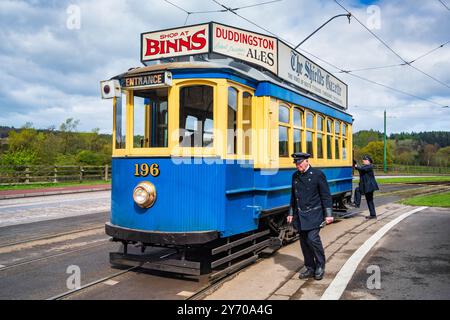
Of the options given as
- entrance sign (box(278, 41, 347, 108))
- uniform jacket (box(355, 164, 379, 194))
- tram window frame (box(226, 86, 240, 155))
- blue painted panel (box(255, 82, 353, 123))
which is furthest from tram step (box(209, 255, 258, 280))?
uniform jacket (box(355, 164, 379, 194))

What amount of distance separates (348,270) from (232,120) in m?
2.85

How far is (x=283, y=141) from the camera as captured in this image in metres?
7.64

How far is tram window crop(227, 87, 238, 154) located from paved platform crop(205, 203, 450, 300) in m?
1.86

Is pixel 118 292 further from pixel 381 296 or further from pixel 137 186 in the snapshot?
pixel 381 296

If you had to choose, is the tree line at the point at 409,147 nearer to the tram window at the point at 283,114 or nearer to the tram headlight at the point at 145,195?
the tram window at the point at 283,114

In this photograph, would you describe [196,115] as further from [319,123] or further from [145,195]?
[319,123]

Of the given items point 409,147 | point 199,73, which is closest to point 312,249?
point 199,73

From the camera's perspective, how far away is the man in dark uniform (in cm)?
595

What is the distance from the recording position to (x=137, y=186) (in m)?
5.99

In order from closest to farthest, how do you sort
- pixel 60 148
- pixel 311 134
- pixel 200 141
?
pixel 200 141
pixel 311 134
pixel 60 148

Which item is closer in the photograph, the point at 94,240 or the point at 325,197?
the point at 325,197

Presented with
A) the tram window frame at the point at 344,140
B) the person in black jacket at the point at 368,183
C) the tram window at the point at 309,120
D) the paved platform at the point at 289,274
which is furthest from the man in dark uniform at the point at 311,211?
the person in black jacket at the point at 368,183
